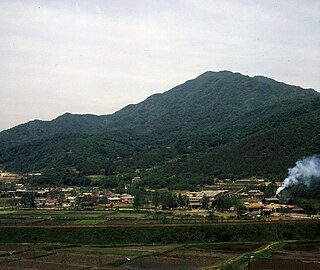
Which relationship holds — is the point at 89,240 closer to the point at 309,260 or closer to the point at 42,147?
the point at 309,260

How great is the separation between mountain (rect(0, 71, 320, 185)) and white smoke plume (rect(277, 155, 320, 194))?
6140mm

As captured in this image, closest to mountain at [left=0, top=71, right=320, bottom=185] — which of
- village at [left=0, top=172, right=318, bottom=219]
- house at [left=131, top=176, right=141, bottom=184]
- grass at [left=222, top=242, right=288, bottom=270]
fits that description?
house at [left=131, top=176, right=141, bottom=184]

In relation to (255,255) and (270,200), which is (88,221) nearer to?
(270,200)

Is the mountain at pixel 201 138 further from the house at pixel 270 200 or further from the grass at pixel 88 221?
the grass at pixel 88 221

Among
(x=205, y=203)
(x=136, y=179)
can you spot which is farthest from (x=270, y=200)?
(x=136, y=179)

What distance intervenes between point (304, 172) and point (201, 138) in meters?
55.2

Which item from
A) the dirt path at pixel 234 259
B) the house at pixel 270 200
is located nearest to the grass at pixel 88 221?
the dirt path at pixel 234 259

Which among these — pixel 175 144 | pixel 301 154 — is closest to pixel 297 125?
pixel 301 154

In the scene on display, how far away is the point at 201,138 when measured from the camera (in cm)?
11525

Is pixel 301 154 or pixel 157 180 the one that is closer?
pixel 301 154

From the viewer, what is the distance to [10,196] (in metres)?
75.6

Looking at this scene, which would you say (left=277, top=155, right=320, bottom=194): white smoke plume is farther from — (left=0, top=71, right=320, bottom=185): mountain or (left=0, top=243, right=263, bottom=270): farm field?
(left=0, top=243, right=263, bottom=270): farm field

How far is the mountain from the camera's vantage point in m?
79.4

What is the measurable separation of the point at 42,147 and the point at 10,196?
54633 mm
